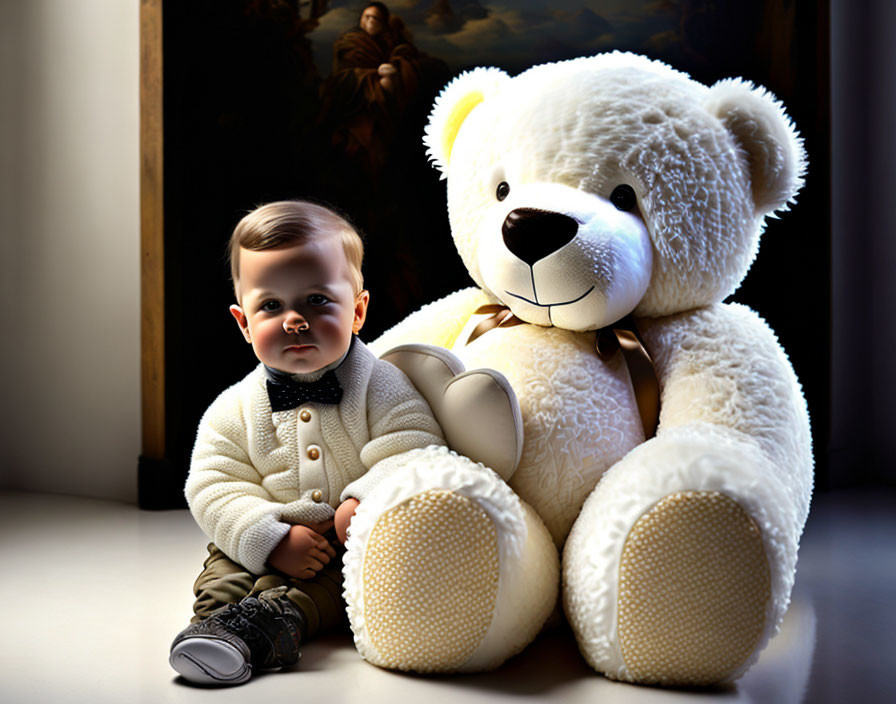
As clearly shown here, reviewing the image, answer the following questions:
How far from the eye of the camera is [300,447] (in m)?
1.43

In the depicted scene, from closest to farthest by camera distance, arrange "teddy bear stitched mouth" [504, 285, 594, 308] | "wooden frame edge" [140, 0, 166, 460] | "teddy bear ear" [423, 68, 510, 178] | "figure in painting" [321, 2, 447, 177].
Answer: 1. "teddy bear stitched mouth" [504, 285, 594, 308]
2. "teddy bear ear" [423, 68, 510, 178]
3. "wooden frame edge" [140, 0, 166, 460]
4. "figure in painting" [321, 2, 447, 177]

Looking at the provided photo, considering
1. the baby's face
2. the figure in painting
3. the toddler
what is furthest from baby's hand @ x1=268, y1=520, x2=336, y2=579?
the figure in painting

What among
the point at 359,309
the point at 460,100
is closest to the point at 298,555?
the point at 359,309

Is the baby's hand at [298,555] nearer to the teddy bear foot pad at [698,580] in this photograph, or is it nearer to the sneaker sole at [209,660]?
the sneaker sole at [209,660]

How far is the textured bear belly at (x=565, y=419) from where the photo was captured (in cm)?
141

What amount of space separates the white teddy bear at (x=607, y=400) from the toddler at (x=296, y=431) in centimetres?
12

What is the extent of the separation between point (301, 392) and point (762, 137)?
85 cm

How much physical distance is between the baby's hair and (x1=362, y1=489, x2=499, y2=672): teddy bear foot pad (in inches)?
17.2

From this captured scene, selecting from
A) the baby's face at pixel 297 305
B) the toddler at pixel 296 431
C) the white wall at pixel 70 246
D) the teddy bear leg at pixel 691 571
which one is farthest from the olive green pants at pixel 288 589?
the white wall at pixel 70 246

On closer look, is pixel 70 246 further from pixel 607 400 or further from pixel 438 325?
pixel 607 400

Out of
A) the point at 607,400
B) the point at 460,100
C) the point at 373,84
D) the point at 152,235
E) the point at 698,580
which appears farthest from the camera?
the point at 373,84

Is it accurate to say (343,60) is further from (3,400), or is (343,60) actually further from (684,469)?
(684,469)

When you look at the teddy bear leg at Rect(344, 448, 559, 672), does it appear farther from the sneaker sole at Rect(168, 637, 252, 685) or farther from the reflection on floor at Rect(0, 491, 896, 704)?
the sneaker sole at Rect(168, 637, 252, 685)

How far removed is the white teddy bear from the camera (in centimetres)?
117
